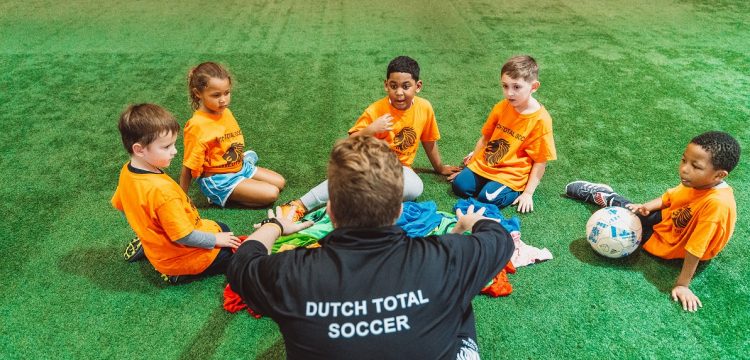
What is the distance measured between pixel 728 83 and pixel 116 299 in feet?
19.9

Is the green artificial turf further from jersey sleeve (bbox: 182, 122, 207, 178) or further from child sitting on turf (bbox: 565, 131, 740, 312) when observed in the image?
jersey sleeve (bbox: 182, 122, 207, 178)

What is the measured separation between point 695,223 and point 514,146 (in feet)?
3.68

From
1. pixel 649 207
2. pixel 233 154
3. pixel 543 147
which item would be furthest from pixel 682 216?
pixel 233 154

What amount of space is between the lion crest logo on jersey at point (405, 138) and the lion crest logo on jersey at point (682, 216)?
1.61 m

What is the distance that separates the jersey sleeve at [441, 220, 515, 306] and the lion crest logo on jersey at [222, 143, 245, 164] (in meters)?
1.99

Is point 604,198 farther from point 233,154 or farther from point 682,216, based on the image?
point 233,154

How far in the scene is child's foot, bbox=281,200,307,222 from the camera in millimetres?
3109

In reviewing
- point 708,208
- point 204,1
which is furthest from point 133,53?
point 708,208

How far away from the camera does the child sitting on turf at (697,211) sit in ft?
7.80

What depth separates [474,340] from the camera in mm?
1925

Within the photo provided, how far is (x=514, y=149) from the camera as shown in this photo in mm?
3227

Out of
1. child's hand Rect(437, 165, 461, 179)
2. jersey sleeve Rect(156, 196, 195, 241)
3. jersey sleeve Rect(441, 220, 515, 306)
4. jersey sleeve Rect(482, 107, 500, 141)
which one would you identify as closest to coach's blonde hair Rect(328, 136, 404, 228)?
jersey sleeve Rect(441, 220, 515, 306)

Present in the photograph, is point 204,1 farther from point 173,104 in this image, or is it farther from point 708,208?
point 708,208

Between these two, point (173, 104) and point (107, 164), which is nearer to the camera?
point (107, 164)
